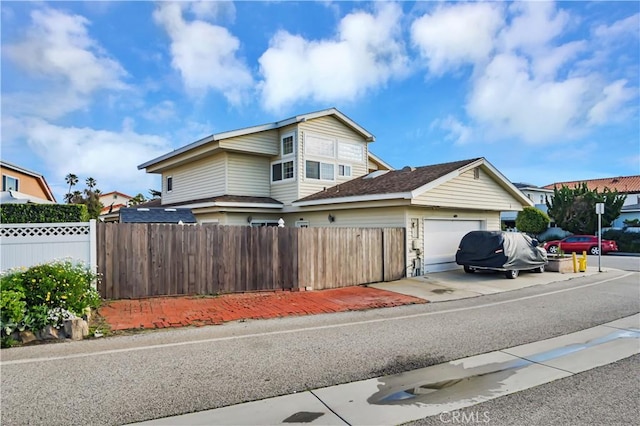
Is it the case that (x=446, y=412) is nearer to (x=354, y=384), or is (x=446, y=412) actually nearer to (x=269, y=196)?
(x=354, y=384)

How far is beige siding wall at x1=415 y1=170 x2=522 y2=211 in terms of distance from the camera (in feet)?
45.1

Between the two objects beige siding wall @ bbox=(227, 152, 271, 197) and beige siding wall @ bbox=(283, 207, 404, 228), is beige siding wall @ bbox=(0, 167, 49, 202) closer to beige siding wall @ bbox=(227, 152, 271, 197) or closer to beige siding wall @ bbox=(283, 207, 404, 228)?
beige siding wall @ bbox=(227, 152, 271, 197)

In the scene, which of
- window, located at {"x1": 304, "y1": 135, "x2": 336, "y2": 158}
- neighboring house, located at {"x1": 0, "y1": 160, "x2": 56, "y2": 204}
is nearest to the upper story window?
window, located at {"x1": 304, "y1": 135, "x2": 336, "y2": 158}

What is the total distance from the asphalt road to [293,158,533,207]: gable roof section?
5.42 metres

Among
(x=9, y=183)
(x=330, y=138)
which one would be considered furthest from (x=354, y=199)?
(x=9, y=183)

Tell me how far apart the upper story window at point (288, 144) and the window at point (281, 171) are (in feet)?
1.54

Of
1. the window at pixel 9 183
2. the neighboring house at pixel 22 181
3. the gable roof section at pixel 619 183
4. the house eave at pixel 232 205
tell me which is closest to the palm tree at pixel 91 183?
the neighboring house at pixel 22 181

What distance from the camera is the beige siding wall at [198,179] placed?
1748cm

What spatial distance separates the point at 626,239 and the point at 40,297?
3671cm

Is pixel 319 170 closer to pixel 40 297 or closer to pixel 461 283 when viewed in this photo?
pixel 461 283

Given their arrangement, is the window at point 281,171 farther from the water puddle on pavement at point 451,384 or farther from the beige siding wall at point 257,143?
the water puddle on pavement at point 451,384

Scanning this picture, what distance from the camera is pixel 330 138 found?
713 inches

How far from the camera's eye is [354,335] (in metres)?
6.48

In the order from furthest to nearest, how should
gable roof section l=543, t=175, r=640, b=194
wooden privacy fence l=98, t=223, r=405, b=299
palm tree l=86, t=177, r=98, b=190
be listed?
palm tree l=86, t=177, r=98, b=190 < gable roof section l=543, t=175, r=640, b=194 < wooden privacy fence l=98, t=223, r=405, b=299
